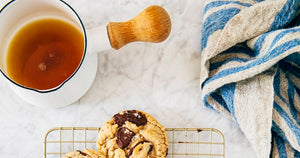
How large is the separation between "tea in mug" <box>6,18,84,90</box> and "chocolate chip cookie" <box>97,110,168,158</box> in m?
0.17

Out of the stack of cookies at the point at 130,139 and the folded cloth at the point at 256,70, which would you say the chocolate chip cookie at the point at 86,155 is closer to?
the stack of cookies at the point at 130,139

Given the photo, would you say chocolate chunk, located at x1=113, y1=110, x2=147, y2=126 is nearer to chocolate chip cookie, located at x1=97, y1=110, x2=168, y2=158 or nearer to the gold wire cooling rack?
chocolate chip cookie, located at x1=97, y1=110, x2=168, y2=158

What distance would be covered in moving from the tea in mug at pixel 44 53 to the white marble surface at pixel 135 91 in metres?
0.13

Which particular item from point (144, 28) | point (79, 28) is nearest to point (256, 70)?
point (144, 28)

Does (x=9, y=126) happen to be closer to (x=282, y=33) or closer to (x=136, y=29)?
(x=136, y=29)

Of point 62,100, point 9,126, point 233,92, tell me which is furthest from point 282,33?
point 9,126

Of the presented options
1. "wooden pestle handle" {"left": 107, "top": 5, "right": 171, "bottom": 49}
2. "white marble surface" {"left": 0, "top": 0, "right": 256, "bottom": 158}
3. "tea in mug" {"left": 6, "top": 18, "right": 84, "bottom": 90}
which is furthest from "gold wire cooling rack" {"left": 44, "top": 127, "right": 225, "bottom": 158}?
"wooden pestle handle" {"left": 107, "top": 5, "right": 171, "bottom": 49}

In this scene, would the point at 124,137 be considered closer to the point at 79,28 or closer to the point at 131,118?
the point at 131,118

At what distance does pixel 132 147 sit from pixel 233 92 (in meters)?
0.28

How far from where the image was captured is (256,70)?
93 centimetres

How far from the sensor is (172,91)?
3.49 feet

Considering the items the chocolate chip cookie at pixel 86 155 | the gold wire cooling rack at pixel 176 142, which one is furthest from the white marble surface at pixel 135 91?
the chocolate chip cookie at pixel 86 155

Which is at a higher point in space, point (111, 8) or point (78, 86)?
point (111, 8)

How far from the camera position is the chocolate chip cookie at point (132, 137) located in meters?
0.94
